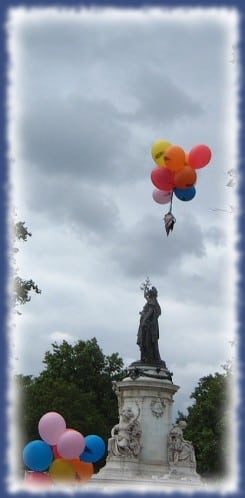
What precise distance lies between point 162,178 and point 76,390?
25922mm

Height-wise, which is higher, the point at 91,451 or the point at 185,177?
the point at 185,177

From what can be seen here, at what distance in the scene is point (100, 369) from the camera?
48.9m

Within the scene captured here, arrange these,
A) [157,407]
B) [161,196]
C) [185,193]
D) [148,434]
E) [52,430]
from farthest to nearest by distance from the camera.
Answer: [157,407], [148,434], [161,196], [185,193], [52,430]

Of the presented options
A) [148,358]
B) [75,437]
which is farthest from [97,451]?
[148,358]

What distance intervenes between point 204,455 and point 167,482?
23782mm

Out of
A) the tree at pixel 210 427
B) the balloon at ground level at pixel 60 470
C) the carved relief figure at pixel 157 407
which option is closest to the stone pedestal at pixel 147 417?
the carved relief figure at pixel 157 407

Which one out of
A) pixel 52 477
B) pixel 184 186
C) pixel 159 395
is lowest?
pixel 52 477

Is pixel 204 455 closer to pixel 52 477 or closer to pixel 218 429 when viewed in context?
pixel 218 429

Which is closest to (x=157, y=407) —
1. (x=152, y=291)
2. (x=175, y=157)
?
(x=152, y=291)

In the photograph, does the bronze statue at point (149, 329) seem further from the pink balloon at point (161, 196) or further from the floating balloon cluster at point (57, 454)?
the floating balloon cluster at point (57, 454)

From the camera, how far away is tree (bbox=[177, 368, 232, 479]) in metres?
43.5

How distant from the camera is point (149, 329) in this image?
962 inches

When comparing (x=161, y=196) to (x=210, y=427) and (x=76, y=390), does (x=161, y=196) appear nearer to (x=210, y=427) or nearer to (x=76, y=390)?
(x=76, y=390)

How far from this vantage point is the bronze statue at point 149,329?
24078 millimetres
